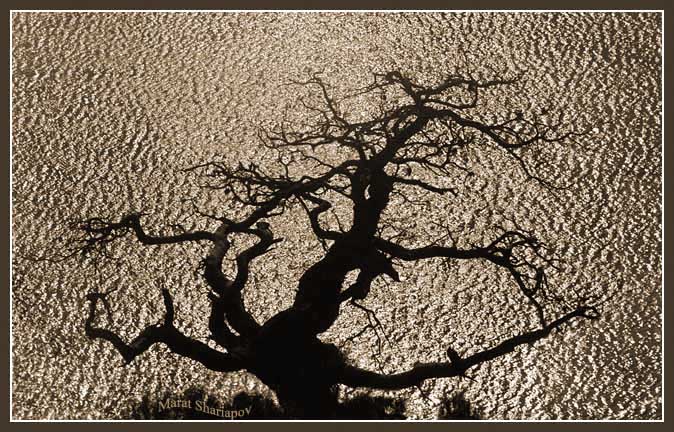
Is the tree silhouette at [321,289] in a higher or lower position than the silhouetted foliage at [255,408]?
higher

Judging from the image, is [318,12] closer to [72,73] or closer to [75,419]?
[72,73]

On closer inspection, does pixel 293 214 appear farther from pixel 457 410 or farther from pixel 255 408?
pixel 457 410

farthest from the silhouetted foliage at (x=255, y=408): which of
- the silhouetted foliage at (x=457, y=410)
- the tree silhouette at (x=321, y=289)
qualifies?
the tree silhouette at (x=321, y=289)

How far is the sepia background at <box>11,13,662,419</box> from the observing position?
708cm

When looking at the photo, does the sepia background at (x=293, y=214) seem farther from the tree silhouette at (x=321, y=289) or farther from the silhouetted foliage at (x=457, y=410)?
the tree silhouette at (x=321, y=289)

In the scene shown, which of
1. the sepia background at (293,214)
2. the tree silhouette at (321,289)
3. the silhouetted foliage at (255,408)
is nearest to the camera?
the tree silhouette at (321,289)

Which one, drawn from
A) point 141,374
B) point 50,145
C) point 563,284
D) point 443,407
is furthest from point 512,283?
point 50,145

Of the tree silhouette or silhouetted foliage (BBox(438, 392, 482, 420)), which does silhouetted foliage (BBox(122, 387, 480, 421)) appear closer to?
silhouetted foliage (BBox(438, 392, 482, 420))

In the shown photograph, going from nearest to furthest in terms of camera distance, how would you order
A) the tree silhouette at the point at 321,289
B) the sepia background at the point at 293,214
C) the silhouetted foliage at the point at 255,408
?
1. the tree silhouette at the point at 321,289
2. the silhouetted foliage at the point at 255,408
3. the sepia background at the point at 293,214

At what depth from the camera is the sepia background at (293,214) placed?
7082 mm

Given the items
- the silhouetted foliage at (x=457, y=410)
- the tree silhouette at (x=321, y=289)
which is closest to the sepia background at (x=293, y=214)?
the silhouetted foliage at (x=457, y=410)

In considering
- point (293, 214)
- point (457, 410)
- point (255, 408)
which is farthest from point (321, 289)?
point (293, 214)

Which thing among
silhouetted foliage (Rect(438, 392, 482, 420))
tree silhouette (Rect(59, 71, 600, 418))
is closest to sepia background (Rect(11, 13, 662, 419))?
silhouetted foliage (Rect(438, 392, 482, 420))

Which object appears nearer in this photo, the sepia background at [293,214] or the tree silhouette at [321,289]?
the tree silhouette at [321,289]
